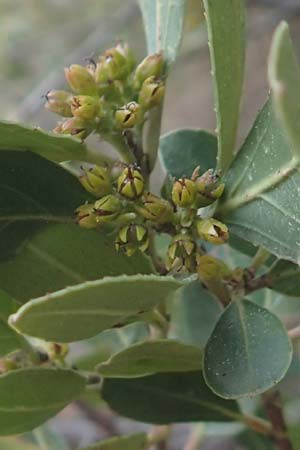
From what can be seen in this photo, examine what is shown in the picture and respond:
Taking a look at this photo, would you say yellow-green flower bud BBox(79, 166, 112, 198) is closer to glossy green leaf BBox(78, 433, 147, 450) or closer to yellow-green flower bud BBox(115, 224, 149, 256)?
yellow-green flower bud BBox(115, 224, 149, 256)

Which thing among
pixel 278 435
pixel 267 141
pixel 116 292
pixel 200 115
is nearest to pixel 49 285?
pixel 116 292

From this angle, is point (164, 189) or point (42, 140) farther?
point (164, 189)

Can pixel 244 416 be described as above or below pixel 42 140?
below

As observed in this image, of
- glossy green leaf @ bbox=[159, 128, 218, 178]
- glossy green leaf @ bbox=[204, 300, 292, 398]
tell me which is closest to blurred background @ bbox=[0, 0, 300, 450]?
glossy green leaf @ bbox=[159, 128, 218, 178]

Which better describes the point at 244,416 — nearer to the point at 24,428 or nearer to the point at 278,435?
the point at 278,435

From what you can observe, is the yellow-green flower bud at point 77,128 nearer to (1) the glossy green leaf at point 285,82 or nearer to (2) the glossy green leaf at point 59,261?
(2) the glossy green leaf at point 59,261

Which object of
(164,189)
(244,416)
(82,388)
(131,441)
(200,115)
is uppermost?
(164,189)
